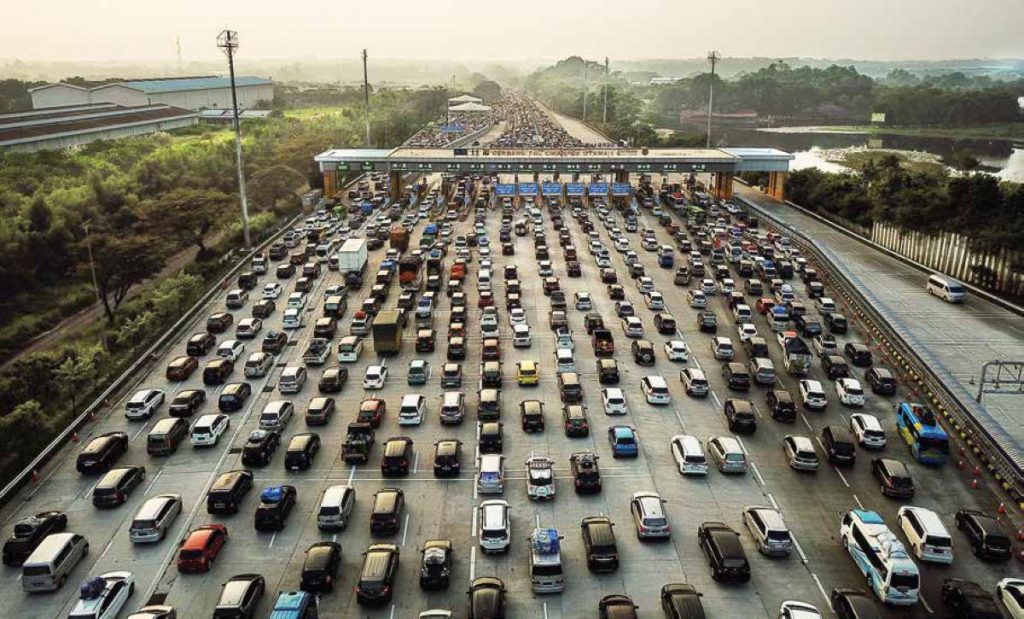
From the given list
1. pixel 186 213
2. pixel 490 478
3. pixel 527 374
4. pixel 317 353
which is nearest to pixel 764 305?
pixel 527 374

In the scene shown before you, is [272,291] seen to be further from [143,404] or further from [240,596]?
[240,596]

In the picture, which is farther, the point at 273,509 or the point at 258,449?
the point at 258,449

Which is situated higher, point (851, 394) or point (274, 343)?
point (274, 343)

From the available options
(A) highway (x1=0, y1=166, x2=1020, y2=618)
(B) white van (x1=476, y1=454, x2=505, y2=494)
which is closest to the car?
(A) highway (x1=0, y1=166, x2=1020, y2=618)

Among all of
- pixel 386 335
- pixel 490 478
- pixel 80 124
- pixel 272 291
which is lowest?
pixel 490 478

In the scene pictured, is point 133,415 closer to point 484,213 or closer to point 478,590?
point 478,590

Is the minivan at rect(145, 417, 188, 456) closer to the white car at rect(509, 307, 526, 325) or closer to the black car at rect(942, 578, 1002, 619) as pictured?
the white car at rect(509, 307, 526, 325)

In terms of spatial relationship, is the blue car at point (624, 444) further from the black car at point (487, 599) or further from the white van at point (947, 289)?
the white van at point (947, 289)
